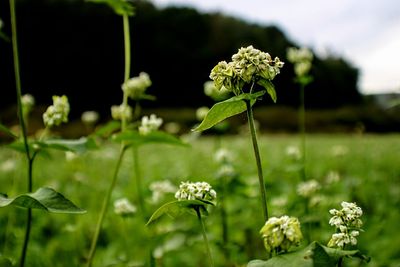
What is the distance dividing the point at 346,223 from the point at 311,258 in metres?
0.26

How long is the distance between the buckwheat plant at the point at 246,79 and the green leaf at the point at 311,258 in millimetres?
178

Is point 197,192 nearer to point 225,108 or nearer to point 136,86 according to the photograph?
point 225,108

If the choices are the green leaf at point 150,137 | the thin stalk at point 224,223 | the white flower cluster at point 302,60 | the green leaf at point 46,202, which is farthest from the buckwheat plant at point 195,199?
the white flower cluster at point 302,60

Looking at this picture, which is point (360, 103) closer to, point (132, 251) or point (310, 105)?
point (310, 105)

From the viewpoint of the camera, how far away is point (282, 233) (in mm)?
1028

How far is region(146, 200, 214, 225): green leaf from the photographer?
1.16 metres

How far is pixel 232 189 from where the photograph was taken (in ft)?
9.35

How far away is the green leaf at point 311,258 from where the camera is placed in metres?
0.98

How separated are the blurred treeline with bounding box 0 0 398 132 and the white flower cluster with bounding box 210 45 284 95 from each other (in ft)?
66.9

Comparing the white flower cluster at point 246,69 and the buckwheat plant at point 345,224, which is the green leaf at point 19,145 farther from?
the buckwheat plant at point 345,224

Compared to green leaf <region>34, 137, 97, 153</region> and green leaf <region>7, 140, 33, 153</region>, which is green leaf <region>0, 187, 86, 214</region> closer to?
green leaf <region>34, 137, 97, 153</region>

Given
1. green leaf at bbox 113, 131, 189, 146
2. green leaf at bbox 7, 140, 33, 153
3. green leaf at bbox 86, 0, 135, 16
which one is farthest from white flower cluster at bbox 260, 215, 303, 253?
green leaf at bbox 86, 0, 135, 16

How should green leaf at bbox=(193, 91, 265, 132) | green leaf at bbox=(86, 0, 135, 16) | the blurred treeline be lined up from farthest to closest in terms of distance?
the blurred treeline, green leaf at bbox=(86, 0, 135, 16), green leaf at bbox=(193, 91, 265, 132)

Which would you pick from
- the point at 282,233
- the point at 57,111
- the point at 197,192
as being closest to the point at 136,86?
the point at 57,111
